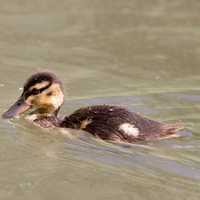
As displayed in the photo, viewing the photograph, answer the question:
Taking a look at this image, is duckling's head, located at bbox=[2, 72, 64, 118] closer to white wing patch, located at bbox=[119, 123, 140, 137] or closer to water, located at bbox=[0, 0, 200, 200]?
water, located at bbox=[0, 0, 200, 200]

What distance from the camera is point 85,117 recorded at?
5.58 metres

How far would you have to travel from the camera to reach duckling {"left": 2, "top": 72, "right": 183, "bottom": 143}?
548cm

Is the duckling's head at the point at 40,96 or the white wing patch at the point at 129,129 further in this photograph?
the duckling's head at the point at 40,96

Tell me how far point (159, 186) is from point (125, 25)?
134 inches

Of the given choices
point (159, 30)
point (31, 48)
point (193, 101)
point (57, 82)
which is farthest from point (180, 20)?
point (57, 82)

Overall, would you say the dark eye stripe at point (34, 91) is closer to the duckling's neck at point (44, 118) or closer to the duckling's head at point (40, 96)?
the duckling's head at point (40, 96)

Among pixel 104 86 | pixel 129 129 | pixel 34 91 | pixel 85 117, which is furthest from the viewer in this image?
pixel 104 86

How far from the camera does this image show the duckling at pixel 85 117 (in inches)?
216

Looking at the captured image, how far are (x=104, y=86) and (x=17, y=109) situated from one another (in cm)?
90

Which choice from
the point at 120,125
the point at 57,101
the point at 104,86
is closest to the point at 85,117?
the point at 120,125

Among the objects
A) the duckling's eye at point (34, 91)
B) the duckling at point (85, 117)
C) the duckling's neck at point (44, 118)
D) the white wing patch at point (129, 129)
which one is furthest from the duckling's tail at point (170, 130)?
the duckling's eye at point (34, 91)

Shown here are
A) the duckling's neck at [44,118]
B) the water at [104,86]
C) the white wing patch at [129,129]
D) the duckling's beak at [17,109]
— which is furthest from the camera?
the duckling's neck at [44,118]

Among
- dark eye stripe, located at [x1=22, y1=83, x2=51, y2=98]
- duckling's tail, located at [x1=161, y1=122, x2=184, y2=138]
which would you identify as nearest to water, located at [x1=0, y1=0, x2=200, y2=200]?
duckling's tail, located at [x1=161, y1=122, x2=184, y2=138]

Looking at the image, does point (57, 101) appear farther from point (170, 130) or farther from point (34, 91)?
point (170, 130)
